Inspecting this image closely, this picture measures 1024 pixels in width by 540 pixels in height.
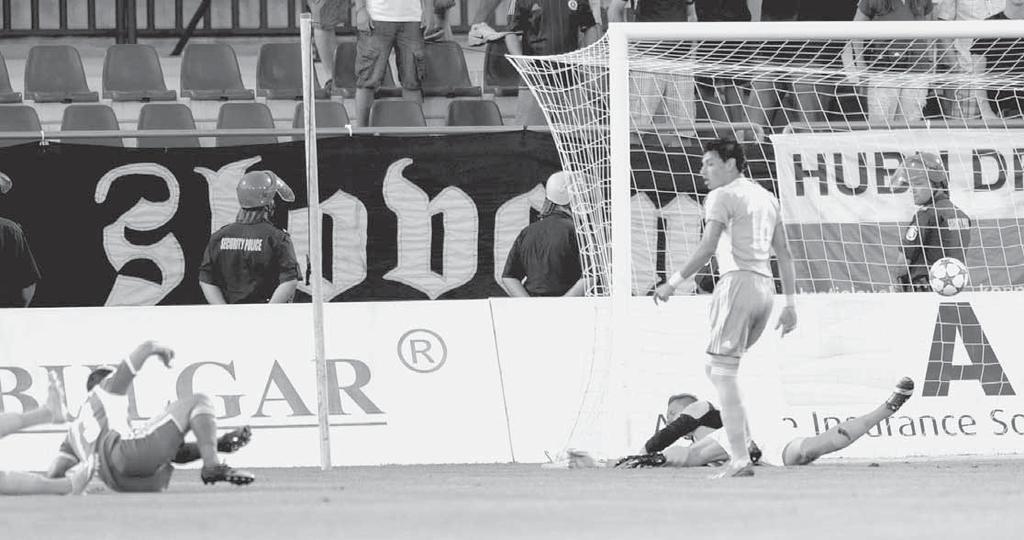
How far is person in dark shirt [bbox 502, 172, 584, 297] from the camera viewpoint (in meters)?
13.0

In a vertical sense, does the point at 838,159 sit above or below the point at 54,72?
below

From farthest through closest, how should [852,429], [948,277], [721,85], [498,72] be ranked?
[498,72]
[721,85]
[948,277]
[852,429]

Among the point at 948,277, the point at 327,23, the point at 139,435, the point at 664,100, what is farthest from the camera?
the point at 327,23

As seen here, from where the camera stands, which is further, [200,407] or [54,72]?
[54,72]

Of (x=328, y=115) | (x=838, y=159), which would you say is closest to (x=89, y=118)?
(x=328, y=115)

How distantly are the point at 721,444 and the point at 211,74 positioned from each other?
7.84 metres

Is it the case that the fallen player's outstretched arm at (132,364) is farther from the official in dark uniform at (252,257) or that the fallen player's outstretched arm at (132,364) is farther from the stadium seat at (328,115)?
the stadium seat at (328,115)

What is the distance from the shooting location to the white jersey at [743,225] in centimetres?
1000

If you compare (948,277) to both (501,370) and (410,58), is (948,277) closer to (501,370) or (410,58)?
(501,370)

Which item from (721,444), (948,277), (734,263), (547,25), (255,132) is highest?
(547,25)

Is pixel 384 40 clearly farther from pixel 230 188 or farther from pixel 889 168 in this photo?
pixel 889 168

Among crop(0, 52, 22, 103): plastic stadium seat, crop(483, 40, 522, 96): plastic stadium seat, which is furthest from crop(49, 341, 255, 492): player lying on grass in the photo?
crop(483, 40, 522, 96): plastic stadium seat

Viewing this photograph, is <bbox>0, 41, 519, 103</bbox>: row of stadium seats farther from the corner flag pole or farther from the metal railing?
the corner flag pole

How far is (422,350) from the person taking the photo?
12086 millimetres
